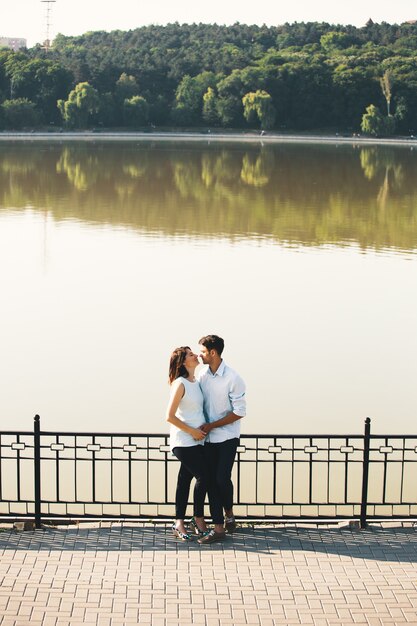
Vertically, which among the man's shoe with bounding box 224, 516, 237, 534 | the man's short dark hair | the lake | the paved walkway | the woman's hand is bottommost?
the lake

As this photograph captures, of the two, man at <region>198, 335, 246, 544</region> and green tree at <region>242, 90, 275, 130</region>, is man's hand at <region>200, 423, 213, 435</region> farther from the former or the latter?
green tree at <region>242, 90, 275, 130</region>

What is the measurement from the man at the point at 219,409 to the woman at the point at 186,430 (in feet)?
0.24

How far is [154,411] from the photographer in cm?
1184

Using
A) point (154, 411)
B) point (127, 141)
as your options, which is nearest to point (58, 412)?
point (154, 411)

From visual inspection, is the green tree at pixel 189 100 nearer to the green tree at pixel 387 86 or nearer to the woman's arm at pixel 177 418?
the green tree at pixel 387 86

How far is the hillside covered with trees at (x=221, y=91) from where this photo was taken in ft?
318

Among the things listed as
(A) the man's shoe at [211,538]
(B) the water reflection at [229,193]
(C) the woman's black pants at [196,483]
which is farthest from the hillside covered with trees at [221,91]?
(A) the man's shoe at [211,538]

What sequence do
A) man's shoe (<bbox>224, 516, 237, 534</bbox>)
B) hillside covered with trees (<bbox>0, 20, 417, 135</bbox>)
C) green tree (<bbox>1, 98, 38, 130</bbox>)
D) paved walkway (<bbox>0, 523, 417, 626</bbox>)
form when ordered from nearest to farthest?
paved walkway (<bbox>0, 523, 417, 626</bbox>) < man's shoe (<bbox>224, 516, 237, 534</bbox>) < green tree (<bbox>1, 98, 38, 130</bbox>) < hillside covered with trees (<bbox>0, 20, 417, 135</bbox>)

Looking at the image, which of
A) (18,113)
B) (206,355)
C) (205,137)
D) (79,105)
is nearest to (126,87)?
(79,105)

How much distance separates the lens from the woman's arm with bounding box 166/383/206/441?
6773 millimetres

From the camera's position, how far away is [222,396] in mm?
6930

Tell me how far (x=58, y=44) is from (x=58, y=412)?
147m

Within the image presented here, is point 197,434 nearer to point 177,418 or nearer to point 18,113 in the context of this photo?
point 177,418

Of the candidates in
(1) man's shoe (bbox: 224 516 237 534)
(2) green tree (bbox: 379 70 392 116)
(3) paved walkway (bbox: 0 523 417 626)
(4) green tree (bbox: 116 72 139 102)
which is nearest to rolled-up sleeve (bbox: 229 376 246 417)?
(1) man's shoe (bbox: 224 516 237 534)
